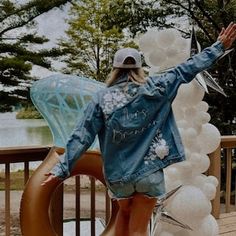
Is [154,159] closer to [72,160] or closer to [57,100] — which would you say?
[72,160]

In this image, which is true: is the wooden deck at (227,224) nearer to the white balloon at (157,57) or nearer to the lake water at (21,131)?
the white balloon at (157,57)

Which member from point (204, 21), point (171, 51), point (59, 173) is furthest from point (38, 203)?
point (204, 21)

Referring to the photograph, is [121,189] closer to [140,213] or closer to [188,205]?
[140,213]

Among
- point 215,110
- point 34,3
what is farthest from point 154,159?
point 34,3

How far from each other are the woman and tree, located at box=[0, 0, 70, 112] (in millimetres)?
6129

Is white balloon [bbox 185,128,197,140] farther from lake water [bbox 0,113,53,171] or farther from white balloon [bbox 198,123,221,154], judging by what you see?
lake water [bbox 0,113,53,171]

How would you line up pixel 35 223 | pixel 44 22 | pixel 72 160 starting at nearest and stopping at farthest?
pixel 72 160, pixel 35 223, pixel 44 22

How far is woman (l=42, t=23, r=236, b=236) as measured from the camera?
82.4 inches

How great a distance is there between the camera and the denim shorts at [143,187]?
212cm

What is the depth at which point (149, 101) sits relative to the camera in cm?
211

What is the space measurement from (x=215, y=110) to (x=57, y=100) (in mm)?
5869

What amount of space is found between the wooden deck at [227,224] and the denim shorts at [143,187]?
1605 mm

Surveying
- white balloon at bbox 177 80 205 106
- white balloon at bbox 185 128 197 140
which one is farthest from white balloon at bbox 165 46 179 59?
white balloon at bbox 185 128 197 140

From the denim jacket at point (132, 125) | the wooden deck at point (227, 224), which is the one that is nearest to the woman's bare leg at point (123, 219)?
the denim jacket at point (132, 125)
